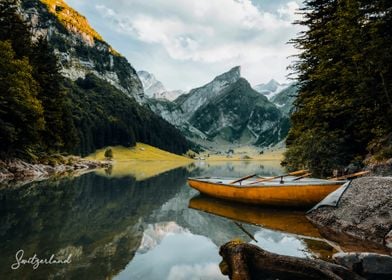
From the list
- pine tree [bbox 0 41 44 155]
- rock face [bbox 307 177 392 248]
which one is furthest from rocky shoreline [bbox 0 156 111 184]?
rock face [bbox 307 177 392 248]

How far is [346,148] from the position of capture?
2486cm

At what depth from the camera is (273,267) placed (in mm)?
7391

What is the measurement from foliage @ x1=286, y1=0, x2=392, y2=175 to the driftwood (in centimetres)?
1651

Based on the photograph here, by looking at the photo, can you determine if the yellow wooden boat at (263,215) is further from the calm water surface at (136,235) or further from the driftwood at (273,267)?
the driftwood at (273,267)

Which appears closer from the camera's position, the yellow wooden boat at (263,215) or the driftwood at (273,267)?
the driftwood at (273,267)

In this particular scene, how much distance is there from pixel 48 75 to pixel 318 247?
53140 millimetres

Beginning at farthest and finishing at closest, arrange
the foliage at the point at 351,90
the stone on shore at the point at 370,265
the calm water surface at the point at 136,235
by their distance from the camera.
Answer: the foliage at the point at 351,90
the calm water surface at the point at 136,235
the stone on shore at the point at 370,265

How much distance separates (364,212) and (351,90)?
50.8ft

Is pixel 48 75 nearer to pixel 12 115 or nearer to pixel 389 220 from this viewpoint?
pixel 12 115

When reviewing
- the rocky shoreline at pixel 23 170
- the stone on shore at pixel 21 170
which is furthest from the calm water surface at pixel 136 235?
the stone on shore at pixel 21 170

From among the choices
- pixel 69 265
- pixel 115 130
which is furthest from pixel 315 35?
pixel 115 130

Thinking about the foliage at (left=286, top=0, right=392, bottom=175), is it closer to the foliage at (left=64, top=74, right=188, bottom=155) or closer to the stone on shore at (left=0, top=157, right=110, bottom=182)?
the stone on shore at (left=0, top=157, right=110, bottom=182)

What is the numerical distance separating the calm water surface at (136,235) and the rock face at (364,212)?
1.00 meters

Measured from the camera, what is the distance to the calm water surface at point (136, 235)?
868 centimetres
